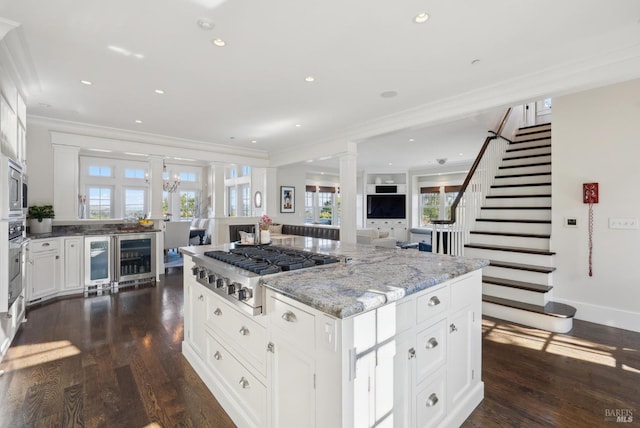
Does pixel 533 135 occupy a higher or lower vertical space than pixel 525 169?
higher

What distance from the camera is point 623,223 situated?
10.3ft

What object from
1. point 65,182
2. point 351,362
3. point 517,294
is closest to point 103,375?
point 351,362

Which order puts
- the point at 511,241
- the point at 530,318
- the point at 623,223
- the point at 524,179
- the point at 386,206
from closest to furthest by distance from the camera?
1. the point at 623,223
2. the point at 530,318
3. the point at 511,241
4. the point at 524,179
5. the point at 386,206

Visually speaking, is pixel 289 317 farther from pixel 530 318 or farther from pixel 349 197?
pixel 349 197

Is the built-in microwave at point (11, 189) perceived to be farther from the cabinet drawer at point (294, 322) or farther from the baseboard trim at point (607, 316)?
the baseboard trim at point (607, 316)

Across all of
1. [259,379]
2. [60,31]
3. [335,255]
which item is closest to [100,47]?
[60,31]

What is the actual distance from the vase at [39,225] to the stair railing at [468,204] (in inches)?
222

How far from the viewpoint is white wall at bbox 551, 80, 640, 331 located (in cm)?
309

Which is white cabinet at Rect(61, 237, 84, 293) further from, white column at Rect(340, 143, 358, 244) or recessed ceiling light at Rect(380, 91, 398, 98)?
recessed ceiling light at Rect(380, 91, 398, 98)

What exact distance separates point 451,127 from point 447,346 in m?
4.50

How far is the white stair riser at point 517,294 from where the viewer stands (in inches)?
133

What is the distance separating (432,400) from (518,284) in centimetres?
267

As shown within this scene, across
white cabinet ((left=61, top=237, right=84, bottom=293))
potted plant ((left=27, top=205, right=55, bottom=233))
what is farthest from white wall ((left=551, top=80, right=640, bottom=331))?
potted plant ((left=27, top=205, right=55, bottom=233))

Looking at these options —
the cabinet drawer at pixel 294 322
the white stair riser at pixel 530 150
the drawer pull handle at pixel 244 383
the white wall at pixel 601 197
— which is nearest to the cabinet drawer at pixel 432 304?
the cabinet drawer at pixel 294 322
